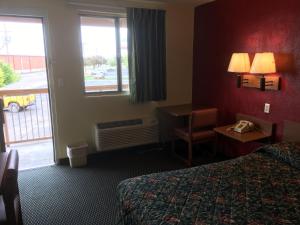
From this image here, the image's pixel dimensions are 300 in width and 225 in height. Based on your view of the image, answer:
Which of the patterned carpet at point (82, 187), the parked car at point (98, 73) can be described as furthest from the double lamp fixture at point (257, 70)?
the parked car at point (98, 73)

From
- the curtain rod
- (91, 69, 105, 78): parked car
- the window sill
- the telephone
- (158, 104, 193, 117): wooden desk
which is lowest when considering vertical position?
the telephone

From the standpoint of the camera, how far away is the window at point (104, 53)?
348 cm

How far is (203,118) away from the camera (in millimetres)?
3268

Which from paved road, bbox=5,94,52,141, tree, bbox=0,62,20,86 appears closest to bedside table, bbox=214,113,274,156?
paved road, bbox=5,94,52,141

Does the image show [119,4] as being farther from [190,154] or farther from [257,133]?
[257,133]

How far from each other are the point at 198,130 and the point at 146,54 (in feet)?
4.52

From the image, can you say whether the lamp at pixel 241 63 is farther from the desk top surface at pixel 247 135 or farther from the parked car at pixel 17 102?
the parked car at pixel 17 102

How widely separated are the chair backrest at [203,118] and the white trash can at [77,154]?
61.1 inches

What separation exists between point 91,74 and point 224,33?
1992 mm

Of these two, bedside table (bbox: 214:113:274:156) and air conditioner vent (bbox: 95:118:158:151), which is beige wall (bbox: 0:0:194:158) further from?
bedside table (bbox: 214:113:274:156)

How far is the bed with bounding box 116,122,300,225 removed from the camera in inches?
58.3

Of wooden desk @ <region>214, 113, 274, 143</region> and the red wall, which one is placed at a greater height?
the red wall

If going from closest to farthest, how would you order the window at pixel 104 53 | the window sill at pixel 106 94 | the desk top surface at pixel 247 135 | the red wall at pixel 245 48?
1. the red wall at pixel 245 48
2. the desk top surface at pixel 247 135
3. the window at pixel 104 53
4. the window sill at pixel 106 94

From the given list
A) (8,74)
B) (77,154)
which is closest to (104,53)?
(77,154)
